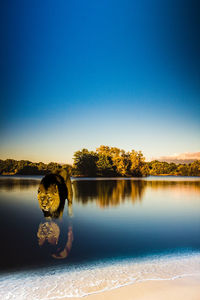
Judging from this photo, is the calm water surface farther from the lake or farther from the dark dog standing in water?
the dark dog standing in water

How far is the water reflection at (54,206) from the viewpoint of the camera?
6379 millimetres

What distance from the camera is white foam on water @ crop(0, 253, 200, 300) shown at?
357 centimetres

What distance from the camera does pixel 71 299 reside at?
3.28 meters

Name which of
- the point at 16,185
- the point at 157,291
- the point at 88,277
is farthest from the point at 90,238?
the point at 16,185

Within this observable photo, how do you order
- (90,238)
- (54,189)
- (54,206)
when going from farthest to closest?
(54,206) → (54,189) → (90,238)

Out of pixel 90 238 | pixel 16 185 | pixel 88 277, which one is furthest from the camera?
pixel 16 185

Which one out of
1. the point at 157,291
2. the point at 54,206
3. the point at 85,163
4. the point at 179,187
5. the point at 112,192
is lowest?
the point at 179,187

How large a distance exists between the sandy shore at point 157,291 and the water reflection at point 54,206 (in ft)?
8.59

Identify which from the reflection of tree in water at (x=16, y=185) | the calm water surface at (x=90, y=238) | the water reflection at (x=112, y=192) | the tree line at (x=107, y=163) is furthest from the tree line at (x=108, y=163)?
the calm water surface at (x=90, y=238)

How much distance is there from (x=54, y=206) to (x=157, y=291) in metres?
5.65

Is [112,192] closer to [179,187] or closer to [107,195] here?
[107,195]

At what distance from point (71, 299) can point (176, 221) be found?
7.82 metres

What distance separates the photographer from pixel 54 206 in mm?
8445

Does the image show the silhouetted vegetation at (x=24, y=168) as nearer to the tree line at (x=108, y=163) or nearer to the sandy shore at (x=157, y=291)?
the tree line at (x=108, y=163)
